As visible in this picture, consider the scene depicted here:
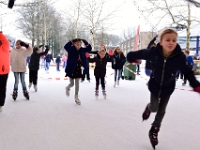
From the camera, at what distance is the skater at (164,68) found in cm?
292

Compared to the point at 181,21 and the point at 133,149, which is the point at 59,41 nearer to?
the point at 181,21

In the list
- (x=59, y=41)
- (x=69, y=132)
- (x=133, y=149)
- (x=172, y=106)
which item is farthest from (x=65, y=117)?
(x=59, y=41)

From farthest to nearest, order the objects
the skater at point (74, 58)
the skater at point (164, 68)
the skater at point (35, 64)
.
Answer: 1. the skater at point (35, 64)
2. the skater at point (74, 58)
3. the skater at point (164, 68)

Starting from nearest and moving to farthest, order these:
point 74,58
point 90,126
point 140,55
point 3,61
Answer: point 140,55 → point 90,126 → point 3,61 → point 74,58

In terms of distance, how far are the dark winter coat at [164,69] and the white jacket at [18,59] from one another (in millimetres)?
3913

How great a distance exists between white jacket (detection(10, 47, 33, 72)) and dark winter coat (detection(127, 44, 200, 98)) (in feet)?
12.8

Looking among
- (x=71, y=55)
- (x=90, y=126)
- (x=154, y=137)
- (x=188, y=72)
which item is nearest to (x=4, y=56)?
(x=71, y=55)

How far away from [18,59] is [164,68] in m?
4.37

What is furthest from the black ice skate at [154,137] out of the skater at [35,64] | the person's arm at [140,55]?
the skater at [35,64]

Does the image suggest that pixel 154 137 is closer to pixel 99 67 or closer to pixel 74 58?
pixel 74 58

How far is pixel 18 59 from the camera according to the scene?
6207 millimetres

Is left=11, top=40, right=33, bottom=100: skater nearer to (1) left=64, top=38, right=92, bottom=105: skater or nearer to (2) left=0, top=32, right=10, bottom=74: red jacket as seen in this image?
(1) left=64, top=38, right=92, bottom=105: skater

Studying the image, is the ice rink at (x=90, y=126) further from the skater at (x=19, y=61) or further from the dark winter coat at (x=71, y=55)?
the dark winter coat at (x=71, y=55)

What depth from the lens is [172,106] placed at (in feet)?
19.3
